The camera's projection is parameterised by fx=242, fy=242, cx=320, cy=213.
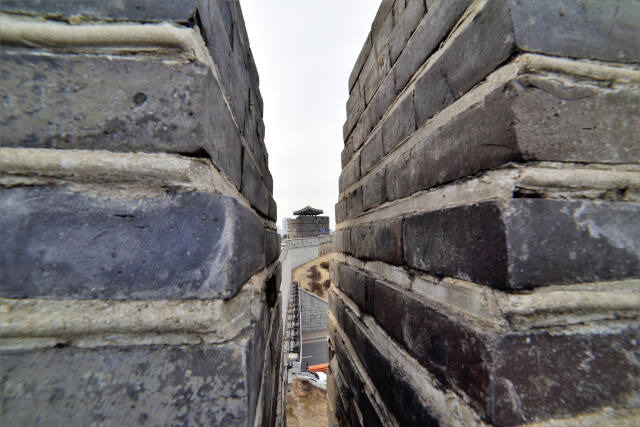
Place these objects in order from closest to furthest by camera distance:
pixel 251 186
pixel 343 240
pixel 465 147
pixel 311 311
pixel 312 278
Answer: pixel 465 147
pixel 251 186
pixel 343 240
pixel 311 311
pixel 312 278

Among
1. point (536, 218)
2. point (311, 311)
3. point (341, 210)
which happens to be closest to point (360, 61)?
point (341, 210)

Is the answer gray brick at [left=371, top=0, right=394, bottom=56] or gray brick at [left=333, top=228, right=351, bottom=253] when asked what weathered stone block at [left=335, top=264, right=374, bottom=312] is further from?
gray brick at [left=371, top=0, right=394, bottom=56]

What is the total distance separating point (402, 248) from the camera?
865 mm

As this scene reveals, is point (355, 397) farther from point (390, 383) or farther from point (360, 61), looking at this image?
point (360, 61)

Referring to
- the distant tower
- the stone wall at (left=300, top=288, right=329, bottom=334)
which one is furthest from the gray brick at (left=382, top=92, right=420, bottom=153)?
the distant tower

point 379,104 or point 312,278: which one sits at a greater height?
point 379,104

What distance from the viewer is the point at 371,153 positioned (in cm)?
126

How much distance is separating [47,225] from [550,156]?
0.94 meters

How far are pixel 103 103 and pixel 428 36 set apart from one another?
2.92ft

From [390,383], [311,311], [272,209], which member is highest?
[272,209]

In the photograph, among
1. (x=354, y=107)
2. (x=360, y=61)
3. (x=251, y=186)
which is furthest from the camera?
(x=354, y=107)

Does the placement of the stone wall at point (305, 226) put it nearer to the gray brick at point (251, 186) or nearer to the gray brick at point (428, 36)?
the gray brick at point (251, 186)

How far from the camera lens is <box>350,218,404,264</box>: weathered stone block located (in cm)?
91

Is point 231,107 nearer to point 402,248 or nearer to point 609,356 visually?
point 402,248
